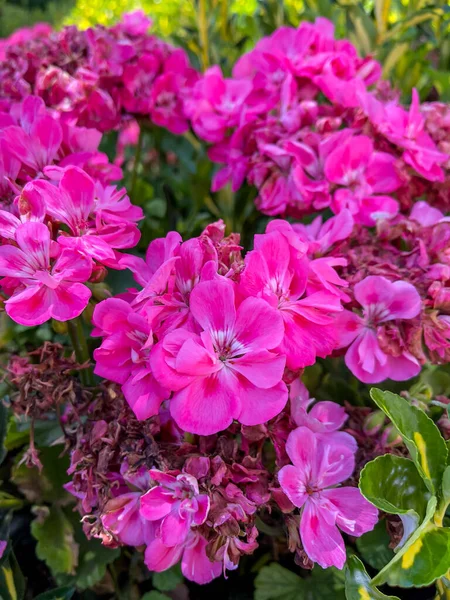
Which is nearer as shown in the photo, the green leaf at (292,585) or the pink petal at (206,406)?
the pink petal at (206,406)

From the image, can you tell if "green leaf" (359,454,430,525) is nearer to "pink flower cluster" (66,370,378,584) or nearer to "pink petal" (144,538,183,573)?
"pink flower cluster" (66,370,378,584)

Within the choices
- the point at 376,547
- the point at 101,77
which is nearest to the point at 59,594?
the point at 376,547

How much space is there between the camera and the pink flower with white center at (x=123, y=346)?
21.9 inches

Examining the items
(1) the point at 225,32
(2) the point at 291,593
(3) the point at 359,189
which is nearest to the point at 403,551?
(2) the point at 291,593

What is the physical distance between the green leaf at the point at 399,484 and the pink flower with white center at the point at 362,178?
1.14ft

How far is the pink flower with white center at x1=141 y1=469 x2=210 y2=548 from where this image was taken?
1.75ft

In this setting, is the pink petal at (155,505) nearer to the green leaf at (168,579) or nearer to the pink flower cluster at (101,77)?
the green leaf at (168,579)

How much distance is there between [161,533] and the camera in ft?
1.78

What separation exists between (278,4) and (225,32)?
0.75ft

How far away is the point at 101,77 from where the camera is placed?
1.06m

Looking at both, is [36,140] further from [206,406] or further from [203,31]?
[203,31]

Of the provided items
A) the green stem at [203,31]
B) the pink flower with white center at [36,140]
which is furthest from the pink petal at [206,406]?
the green stem at [203,31]

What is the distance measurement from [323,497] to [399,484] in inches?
2.9

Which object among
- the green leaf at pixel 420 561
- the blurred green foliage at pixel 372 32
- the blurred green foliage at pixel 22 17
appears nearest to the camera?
the green leaf at pixel 420 561
